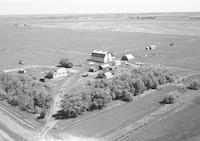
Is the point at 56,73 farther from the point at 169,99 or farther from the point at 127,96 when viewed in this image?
the point at 169,99

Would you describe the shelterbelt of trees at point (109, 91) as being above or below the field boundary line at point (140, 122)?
above

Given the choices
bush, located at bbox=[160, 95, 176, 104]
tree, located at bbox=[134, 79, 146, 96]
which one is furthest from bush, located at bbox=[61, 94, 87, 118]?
bush, located at bbox=[160, 95, 176, 104]

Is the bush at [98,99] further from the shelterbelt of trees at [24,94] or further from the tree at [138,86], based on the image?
the tree at [138,86]

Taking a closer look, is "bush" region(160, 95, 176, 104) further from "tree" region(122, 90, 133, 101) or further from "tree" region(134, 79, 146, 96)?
"tree" region(122, 90, 133, 101)

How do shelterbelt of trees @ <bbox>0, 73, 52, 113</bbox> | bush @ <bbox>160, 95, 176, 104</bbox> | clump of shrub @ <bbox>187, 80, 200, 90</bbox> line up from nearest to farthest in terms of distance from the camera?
shelterbelt of trees @ <bbox>0, 73, 52, 113</bbox> → bush @ <bbox>160, 95, 176, 104</bbox> → clump of shrub @ <bbox>187, 80, 200, 90</bbox>

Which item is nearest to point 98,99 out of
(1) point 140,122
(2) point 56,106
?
(2) point 56,106

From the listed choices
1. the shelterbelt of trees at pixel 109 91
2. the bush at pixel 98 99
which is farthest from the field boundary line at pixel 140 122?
the shelterbelt of trees at pixel 109 91
